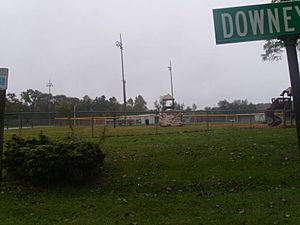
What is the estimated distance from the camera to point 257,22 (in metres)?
3.24

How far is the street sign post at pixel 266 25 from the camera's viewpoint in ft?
10.5

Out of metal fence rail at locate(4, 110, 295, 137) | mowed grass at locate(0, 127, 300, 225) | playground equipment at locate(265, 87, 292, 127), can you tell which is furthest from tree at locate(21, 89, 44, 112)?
mowed grass at locate(0, 127, 300, 225)

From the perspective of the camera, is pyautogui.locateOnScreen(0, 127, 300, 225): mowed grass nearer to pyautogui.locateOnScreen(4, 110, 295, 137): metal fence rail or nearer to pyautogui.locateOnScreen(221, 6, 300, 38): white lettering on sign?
pyautogui.locateOnScreen(4, 110, 295, 137): metal fence rail

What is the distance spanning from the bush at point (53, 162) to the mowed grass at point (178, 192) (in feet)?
0.87

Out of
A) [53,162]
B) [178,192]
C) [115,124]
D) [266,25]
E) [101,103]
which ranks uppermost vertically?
[101,103]

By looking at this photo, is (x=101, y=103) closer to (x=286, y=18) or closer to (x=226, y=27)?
(x=226, y=27)

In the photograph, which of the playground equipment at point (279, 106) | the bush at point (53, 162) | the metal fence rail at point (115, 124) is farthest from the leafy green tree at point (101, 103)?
the bush at point (53, 162)

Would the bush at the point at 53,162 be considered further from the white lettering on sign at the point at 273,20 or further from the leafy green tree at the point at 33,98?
the leafy green tree at the point at 33,98

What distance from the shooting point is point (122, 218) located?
533 centimetres

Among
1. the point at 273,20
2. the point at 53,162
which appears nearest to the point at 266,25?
the point at 273,20

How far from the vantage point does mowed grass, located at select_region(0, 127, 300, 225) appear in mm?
5352

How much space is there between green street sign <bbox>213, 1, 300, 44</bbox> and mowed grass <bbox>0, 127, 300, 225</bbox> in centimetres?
281

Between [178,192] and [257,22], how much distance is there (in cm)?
425

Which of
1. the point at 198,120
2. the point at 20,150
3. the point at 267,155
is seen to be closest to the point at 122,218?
the point at 20,150
